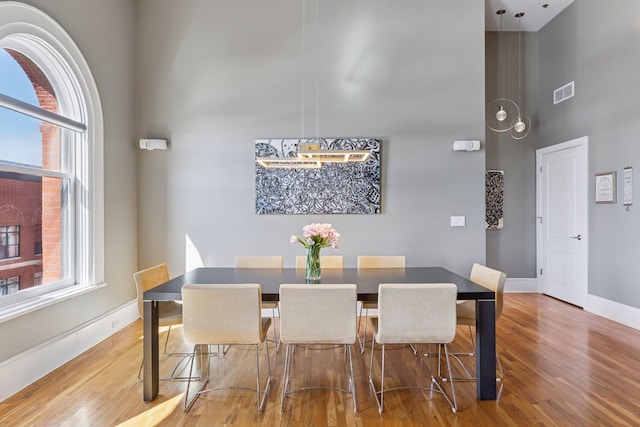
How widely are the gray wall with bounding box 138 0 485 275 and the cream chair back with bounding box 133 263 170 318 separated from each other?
1333mm

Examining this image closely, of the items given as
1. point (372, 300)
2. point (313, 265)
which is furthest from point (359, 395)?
point (313, 265)

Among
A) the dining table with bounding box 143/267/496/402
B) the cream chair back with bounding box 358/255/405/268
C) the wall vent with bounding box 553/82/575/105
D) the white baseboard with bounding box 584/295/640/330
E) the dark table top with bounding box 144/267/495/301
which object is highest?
the wall vent with bounding box 553/82/575/105

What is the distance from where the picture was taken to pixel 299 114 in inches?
174

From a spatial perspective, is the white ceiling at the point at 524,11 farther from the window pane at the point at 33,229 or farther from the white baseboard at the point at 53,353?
the white baseboard at the point at 53,353

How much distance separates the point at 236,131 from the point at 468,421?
3.79 metres

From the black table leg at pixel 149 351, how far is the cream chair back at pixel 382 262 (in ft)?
6.21

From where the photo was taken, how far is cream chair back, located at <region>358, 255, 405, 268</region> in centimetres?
344

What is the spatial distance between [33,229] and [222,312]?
6.85 ft

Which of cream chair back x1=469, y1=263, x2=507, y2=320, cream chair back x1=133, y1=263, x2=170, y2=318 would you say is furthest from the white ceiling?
cream chair back x1=133, y1=263, x2=170, y2=318

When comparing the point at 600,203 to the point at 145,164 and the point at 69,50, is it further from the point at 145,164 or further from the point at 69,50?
the point at 69,50

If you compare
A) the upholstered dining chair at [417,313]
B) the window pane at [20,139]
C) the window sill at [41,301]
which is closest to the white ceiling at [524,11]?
the upholstered dining chair at [417,313]

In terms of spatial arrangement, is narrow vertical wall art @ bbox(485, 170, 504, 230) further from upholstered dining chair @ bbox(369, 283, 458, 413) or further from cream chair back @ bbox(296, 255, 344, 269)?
upholstered dining chair @ bbox(369, 283, 458, 413)

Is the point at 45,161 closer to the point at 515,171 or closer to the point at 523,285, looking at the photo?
the point at 515,171

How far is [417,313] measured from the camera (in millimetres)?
2221
